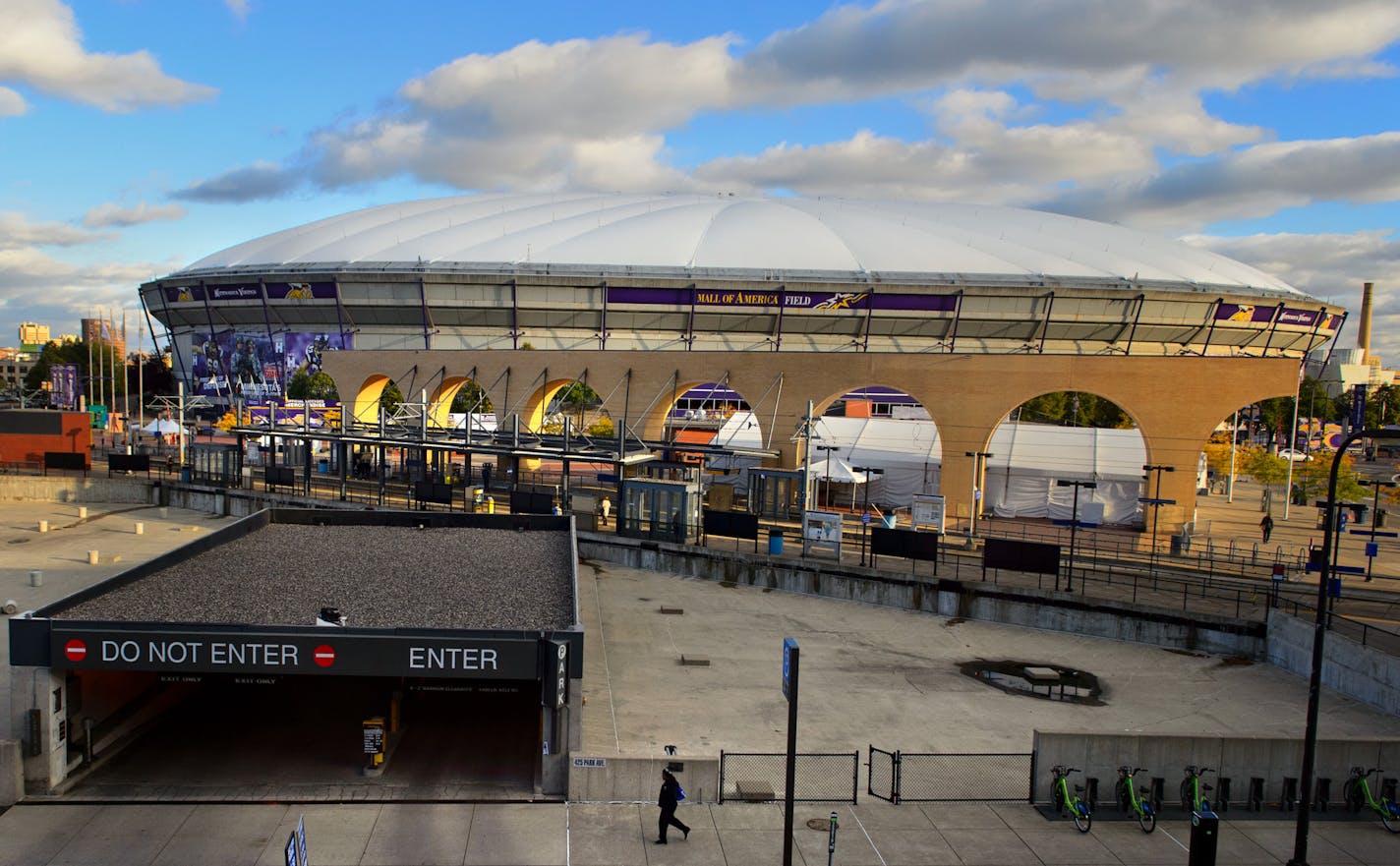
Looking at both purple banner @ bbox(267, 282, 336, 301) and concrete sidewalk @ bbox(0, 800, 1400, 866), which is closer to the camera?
concrete sidewalk @ bbox(0, 800, 1400, 866)

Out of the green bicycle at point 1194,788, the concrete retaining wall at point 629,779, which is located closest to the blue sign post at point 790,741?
the concrete retaining wall at point 629,779

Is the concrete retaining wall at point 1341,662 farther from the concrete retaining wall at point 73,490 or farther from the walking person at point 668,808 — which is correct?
the concrete retaining wall at point 73,490

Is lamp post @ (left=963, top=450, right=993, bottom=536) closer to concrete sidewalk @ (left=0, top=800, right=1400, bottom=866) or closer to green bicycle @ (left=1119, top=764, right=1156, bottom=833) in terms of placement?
green bicycle @ (left=1119, top=764, right=1156, bottom=833)

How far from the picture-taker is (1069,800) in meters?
14.7

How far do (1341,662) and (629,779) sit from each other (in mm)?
19004

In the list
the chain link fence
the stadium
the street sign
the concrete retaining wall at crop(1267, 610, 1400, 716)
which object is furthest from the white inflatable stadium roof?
the street sign

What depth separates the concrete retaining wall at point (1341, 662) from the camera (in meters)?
20.8

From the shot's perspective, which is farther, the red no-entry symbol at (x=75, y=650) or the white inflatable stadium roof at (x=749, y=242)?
the white inflatable stadium roof at (x=749, y=242)

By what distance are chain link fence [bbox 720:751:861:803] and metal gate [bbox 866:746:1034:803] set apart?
43 cm

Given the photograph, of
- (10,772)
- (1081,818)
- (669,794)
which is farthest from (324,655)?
(1081,818)

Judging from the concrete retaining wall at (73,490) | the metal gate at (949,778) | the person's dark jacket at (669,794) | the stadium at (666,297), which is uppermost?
the stadium at (666,297)

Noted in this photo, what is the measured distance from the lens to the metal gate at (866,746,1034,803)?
15367 mm

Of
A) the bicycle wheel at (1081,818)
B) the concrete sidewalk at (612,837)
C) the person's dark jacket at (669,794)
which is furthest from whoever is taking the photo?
the bicycle wheel at (1081,818)

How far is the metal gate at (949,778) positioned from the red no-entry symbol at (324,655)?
359 inches
